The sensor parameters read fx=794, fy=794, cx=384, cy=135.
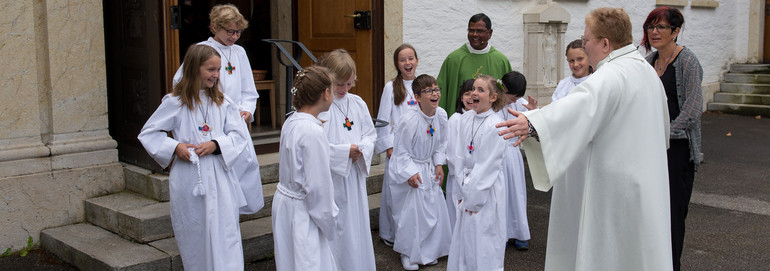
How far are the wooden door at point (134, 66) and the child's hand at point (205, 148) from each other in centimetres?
154

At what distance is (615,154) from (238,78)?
2.88 metres

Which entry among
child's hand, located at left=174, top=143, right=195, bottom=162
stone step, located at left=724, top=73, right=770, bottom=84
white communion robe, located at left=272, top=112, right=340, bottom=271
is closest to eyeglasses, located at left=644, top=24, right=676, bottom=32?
white communion robe, located at left=272, top=112, right=340, bottom=271

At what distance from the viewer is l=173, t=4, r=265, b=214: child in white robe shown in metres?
5.04

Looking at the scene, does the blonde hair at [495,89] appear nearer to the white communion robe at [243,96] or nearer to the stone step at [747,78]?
A: the white communion robe at [243,96]

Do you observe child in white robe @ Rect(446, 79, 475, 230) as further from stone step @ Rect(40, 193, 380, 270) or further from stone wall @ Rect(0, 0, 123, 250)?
stone wall @ Rect(0, 0, 123, 250)

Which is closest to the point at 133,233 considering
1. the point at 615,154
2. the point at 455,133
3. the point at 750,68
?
the point at 455,133

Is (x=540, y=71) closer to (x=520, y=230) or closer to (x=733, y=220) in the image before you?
(x=733, y=220)

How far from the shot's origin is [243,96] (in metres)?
5.55

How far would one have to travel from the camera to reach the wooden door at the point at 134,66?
5762 millimetres

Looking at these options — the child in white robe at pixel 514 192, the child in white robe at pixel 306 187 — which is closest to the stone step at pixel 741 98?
the child in white robe at pixel 514 192

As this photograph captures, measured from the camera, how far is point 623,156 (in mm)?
3480

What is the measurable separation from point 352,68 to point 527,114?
1683mm

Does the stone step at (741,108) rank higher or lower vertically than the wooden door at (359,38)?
lower

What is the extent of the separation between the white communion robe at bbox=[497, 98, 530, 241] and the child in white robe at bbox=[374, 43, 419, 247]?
0.77 metres
